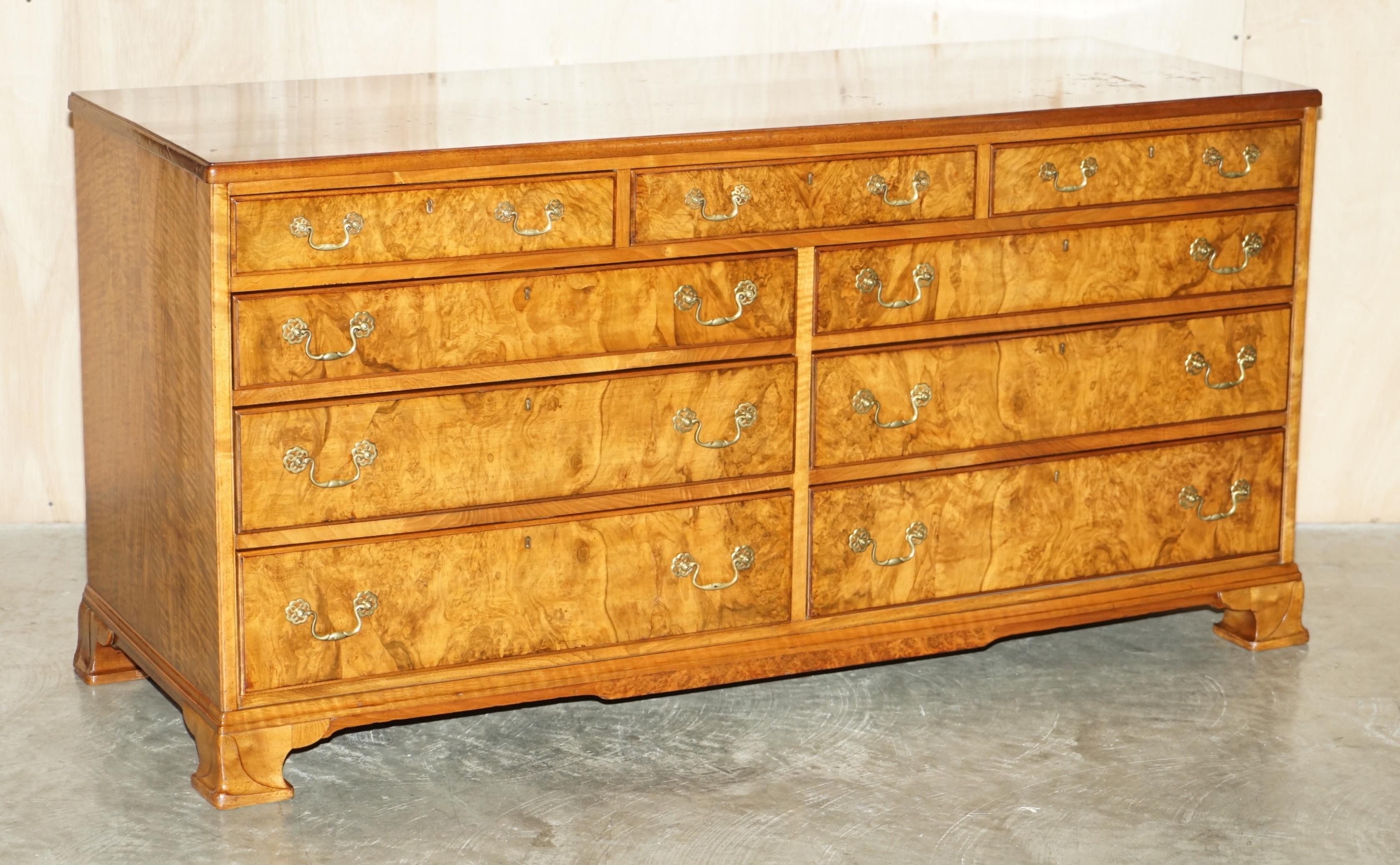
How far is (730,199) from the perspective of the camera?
3271 millimetres

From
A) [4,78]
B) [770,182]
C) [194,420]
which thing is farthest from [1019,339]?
[4,78]

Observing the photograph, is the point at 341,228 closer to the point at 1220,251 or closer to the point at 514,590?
the point at 514,590

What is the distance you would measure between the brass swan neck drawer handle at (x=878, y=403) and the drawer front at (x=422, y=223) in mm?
535

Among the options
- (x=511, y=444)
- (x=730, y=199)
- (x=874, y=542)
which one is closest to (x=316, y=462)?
(x=511, y=444)

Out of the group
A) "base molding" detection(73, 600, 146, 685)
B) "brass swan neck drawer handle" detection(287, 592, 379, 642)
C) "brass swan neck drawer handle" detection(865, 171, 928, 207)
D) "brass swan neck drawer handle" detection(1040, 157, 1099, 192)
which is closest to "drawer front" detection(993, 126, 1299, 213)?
"brass swan neck drawer handle" detection(1040, 157, 1099, 192)

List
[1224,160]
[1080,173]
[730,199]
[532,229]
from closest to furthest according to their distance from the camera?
[532,229]
[730,199]
[1080,173]
[1224,160]

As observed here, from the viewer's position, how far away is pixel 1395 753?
11.4 feet

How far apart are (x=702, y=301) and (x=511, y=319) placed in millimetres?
326

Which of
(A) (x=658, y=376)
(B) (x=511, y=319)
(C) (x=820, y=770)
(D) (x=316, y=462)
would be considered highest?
(B) (x=511, y=319)

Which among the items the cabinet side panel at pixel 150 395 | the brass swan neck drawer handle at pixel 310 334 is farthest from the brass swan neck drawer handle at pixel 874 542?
the cabinet side panel at pixel 150 395

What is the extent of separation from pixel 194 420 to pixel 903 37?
1.95m

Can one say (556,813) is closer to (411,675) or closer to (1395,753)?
(411,675)

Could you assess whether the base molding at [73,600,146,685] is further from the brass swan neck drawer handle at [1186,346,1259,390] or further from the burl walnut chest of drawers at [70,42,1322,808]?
the brass swan neck drawer handle at [1186,346,1259,390]

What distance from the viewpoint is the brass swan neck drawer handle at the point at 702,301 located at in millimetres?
3279
